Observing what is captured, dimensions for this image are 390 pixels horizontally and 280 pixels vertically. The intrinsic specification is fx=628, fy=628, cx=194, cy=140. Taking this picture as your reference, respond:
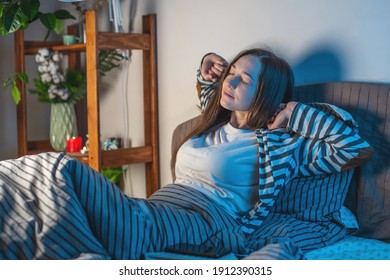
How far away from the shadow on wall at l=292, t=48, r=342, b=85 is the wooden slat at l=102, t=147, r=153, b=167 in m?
0.82

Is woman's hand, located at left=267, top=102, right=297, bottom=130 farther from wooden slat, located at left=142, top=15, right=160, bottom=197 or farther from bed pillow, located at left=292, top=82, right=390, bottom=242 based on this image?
wooden slat, located at left=142, top=15, right=160, bottom=197

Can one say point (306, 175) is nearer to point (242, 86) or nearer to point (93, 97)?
point (242, 86)

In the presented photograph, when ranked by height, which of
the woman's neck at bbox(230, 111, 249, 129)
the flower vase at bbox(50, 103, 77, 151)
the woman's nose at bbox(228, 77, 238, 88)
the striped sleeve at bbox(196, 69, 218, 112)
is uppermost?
the woman's nose at bbox(228, 77, 238, 88)

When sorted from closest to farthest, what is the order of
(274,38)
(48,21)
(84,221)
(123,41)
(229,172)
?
(84,221)
(229,172)
(274,38)
(123,41)
(48,21)

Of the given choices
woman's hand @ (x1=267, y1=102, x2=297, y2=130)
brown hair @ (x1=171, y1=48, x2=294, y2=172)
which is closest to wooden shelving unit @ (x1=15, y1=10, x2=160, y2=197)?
brown hair @ (x1=171, y1=48, x2=294, y2=172)

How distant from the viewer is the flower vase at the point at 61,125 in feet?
9.00

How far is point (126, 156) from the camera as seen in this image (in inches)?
101

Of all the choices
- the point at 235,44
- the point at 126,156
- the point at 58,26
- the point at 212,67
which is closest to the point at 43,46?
the point at 58,26

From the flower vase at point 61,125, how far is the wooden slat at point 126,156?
13.4 inches

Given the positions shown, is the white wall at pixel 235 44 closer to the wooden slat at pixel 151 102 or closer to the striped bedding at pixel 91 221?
the wooden slat at pixel 151 102

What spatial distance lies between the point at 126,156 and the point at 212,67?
0.72 metres

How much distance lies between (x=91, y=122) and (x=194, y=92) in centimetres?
42

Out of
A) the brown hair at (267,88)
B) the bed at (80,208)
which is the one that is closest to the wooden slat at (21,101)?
the brown hair at (267,88)

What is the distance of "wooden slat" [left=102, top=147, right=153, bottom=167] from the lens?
8.16ft
